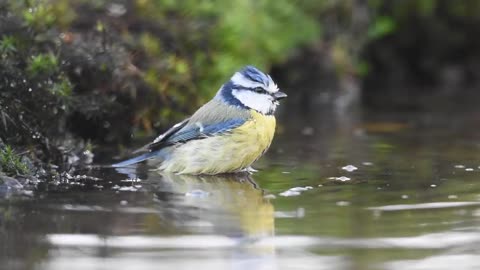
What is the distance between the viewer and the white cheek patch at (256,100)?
7.05 metres

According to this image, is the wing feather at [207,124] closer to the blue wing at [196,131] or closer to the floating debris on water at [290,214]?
the blue wing at [196,131]

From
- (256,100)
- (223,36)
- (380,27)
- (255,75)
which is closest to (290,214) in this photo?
(256,100)

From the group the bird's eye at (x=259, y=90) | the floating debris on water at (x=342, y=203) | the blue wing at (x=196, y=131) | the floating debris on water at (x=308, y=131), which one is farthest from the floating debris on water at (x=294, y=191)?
the floating debris on water at (x=308, y=131)

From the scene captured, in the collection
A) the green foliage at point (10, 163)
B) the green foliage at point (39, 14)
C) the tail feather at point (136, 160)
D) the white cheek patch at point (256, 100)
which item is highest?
the green foliage at point (39, 14)

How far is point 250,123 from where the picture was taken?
684 cm

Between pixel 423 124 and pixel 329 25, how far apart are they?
2.43m

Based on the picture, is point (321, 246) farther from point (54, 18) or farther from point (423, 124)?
point (423, 124)

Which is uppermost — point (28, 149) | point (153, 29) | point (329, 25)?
point (329, 25)

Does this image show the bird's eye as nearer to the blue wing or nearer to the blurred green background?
the blue wing

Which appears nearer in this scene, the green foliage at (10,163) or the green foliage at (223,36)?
the green foliage at (10,163)

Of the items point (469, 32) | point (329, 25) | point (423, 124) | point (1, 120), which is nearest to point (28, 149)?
point (1, 120)

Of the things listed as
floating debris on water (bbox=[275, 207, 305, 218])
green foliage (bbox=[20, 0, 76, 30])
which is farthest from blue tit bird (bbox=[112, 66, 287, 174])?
floating debris on water (bbox=[275, 207, 305, 218])

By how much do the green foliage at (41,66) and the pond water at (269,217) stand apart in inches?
32.6

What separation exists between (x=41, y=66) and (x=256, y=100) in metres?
1.57
